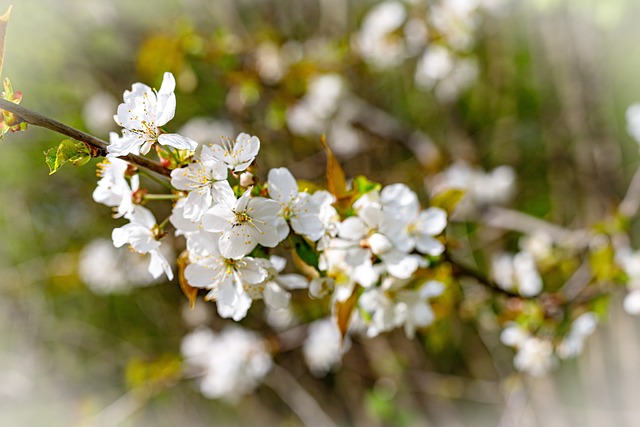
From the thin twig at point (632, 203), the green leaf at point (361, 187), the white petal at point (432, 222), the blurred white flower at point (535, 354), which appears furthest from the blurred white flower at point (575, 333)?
the green leaf at point (361, 187)

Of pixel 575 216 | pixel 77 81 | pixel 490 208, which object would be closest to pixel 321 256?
pixel 490 208

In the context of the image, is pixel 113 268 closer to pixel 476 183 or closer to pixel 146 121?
pixel 476 183

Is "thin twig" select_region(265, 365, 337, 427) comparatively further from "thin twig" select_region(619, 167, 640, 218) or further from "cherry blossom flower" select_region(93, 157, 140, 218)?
"cherry blossom flower" select_region(93, 157, 140, 218)

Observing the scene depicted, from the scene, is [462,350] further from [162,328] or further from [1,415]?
[1,415]

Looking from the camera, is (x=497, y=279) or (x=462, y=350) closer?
(x=497, y=279)

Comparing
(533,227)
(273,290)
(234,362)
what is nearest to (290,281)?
(273,290)
